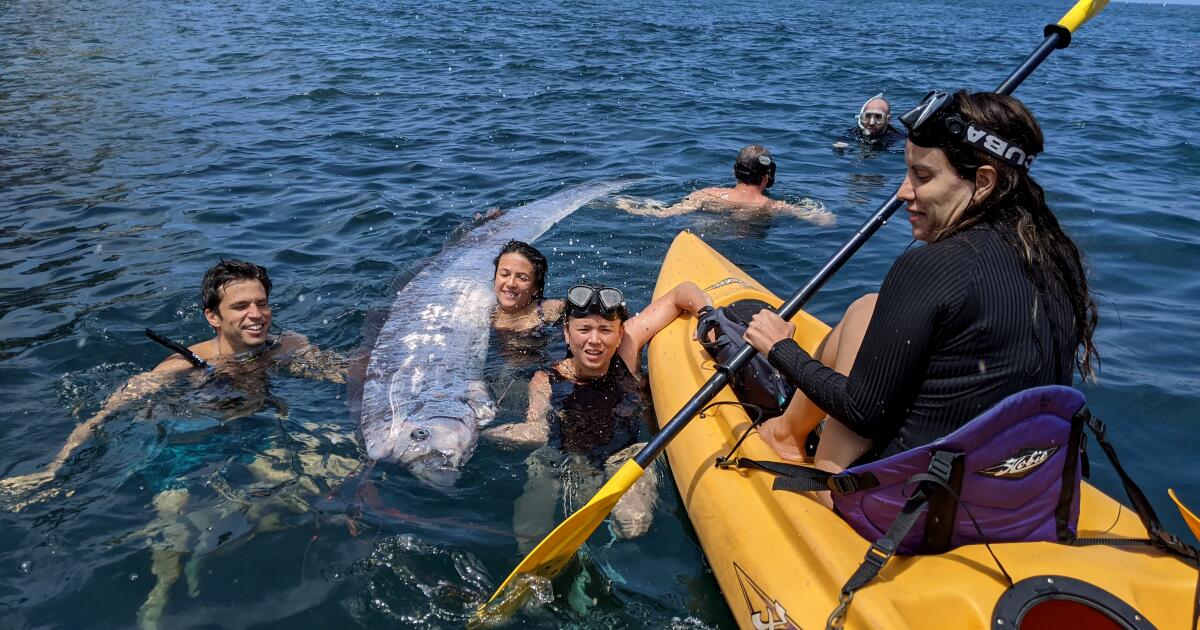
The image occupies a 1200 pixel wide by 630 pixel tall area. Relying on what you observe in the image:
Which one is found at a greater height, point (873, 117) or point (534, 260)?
point (873, 117)

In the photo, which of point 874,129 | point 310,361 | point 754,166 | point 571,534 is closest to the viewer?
point 571,534

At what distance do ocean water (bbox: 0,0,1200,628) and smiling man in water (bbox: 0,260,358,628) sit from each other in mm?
33

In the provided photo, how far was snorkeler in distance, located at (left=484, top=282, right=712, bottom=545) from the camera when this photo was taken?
4.34 meters

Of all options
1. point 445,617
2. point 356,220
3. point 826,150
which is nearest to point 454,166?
point 356,220

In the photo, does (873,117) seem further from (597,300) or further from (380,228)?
(597,300)

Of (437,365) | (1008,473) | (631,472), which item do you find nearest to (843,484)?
(1008,473)

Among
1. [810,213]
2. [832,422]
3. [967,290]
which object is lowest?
[810,213]

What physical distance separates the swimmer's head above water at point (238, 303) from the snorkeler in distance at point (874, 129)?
7.83 meters

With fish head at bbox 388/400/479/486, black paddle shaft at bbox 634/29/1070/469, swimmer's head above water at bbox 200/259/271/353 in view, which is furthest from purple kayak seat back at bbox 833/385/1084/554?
swimmer's head above water at bbox 200/259/271/353

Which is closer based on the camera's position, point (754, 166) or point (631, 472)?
point (631, 472)

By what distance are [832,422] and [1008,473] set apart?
0.70 meters

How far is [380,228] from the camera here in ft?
27.5

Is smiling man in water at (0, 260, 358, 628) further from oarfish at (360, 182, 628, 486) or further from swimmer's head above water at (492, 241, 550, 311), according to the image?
swimmer's head above water at (492, 241, 550, 311)

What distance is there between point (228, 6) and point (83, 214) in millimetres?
18352
